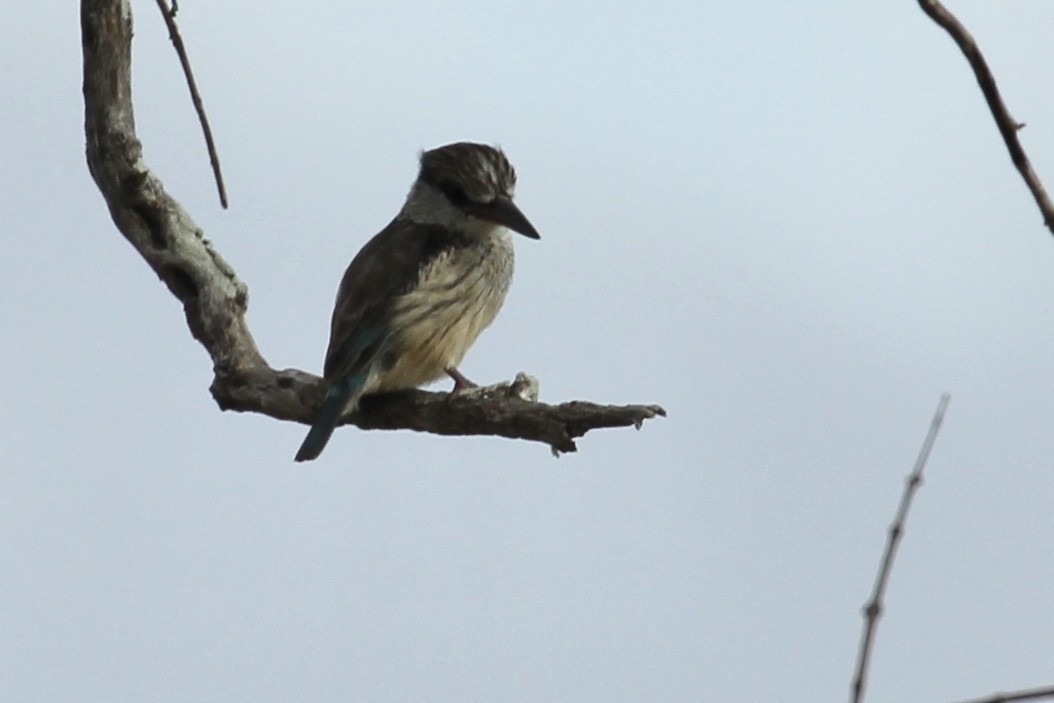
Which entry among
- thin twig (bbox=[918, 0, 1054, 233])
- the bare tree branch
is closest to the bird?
the bare tree branch

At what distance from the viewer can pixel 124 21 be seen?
5242 millimetres

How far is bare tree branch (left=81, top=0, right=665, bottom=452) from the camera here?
5.25 metres

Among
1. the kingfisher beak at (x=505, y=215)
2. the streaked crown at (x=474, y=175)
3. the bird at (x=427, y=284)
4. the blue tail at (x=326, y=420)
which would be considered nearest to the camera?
the blue tail at (x=326, y=420)

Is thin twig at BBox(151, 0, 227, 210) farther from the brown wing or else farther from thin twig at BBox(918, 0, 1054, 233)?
thin twig at BBox(918, 0, 1054, 233)

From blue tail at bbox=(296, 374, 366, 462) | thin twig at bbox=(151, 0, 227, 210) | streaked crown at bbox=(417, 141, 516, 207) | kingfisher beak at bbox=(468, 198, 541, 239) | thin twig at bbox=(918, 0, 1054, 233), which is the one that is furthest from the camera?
streaked crown at bbox=(417, 141, 516, 207)

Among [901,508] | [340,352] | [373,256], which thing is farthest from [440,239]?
[901,508]

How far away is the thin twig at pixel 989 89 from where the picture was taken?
2129 millimetres

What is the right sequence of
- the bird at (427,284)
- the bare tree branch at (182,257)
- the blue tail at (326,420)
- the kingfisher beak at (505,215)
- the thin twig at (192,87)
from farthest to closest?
the kingfisher beak at (505,215), the bird at (427,284), the blue tail at (326,420), the bare tree branch at (182,257), the thin twig at (192,87)

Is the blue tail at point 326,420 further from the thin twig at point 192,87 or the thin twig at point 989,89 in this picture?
the thin twig at point 989,89

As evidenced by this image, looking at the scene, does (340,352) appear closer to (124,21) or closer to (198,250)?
(198,250)

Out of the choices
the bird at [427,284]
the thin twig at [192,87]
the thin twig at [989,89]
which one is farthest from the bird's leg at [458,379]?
the thin twig at [989,89]

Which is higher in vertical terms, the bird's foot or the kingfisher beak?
the kingfisher beak

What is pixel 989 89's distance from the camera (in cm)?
217

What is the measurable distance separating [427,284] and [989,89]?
4.12 metres
